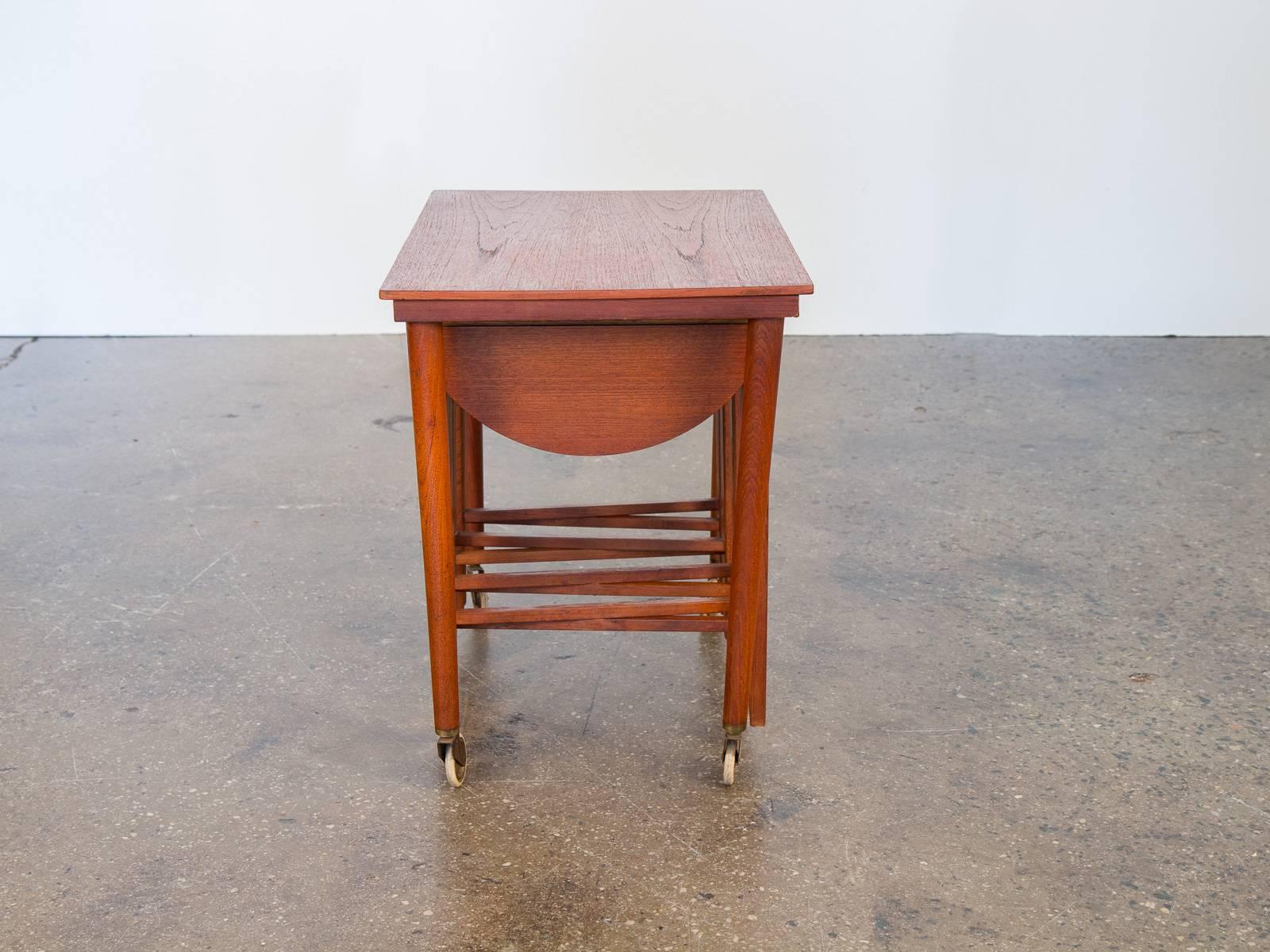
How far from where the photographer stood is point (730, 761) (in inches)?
77.7

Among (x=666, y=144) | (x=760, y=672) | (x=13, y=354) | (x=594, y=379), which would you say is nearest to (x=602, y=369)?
(x=594, y=379)

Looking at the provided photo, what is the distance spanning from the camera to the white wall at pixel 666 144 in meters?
4.25

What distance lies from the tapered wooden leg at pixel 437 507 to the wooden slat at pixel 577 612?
4 cm

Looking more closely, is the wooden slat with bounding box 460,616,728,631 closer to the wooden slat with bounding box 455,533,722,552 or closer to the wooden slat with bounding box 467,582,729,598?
the wooden slat with bounding box 467,582,729,598

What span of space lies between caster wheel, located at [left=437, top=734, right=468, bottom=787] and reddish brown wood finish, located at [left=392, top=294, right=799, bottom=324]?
0.65 metres

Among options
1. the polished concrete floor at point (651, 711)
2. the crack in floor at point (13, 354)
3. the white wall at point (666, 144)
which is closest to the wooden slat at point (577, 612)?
the polished concrete floor at point (651, 711)

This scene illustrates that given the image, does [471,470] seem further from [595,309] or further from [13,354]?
[13,354]

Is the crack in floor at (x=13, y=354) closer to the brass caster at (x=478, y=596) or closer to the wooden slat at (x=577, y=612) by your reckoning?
the brass caster at (x=478, y=596)

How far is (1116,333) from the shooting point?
4.56 metres

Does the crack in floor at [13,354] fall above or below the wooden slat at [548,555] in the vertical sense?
below

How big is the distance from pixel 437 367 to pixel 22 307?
3.30 m

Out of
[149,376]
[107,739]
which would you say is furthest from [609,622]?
[149,376]

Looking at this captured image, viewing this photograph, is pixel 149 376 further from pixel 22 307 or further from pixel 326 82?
pixel 326 82

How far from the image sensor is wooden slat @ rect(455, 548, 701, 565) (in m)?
2.07
